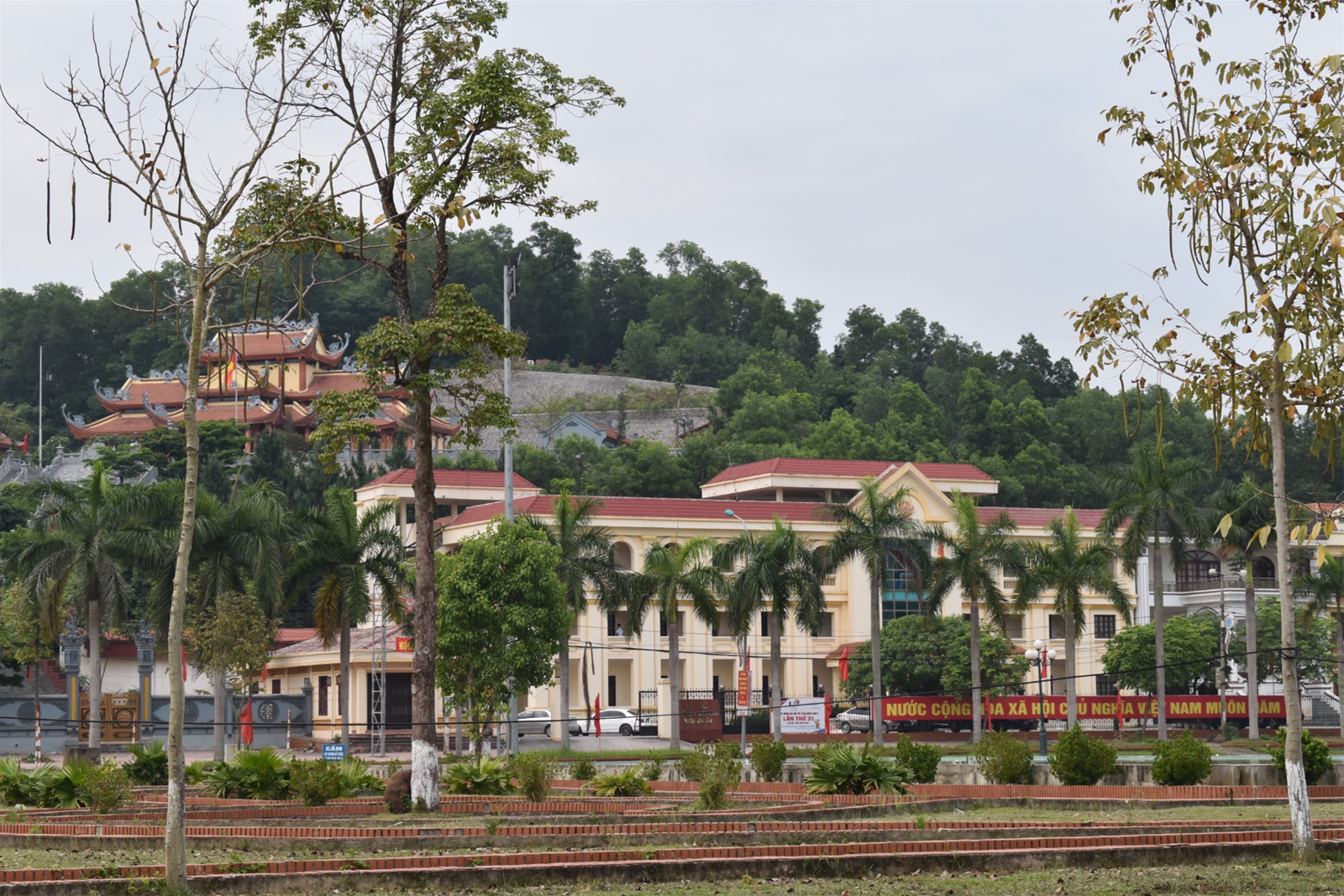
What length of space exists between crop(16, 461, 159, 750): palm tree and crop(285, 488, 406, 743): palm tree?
3920 millimetres

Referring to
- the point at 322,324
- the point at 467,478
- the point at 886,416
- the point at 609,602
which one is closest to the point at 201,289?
the point at 609,602

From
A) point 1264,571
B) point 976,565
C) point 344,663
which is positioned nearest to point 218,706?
point 344,663

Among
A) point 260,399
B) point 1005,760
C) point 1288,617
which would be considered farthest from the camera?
point 260,399

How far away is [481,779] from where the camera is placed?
21.9 meters

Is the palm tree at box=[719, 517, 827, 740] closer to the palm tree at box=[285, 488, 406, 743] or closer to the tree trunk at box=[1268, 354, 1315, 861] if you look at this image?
the palm tree at box=[285, 488, 406, 743]

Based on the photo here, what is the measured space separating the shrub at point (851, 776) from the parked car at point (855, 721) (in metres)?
28.1

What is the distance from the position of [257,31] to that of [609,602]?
25413 millimetres

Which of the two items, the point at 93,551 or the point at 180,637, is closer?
the point at 180,637

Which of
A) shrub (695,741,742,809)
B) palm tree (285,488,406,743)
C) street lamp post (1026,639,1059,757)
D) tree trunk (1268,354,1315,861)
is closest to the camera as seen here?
tree trunk (1268,354,1315,861)

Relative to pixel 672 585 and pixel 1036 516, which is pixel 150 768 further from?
pixel 1036 516

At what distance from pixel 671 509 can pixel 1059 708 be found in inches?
655

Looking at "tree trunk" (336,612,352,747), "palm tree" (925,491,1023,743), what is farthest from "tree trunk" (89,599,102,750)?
"palm tree" (925,491,1023,743)

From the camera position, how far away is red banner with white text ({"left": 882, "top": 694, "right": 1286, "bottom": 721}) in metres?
47.2

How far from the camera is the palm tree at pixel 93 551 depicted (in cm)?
3591
